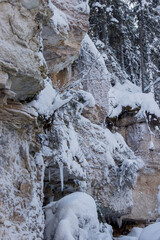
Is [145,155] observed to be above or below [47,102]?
below

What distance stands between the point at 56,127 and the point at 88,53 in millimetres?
4960

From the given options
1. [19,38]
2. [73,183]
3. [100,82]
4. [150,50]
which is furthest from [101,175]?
[150,50]

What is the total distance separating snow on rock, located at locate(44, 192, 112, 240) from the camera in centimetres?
501

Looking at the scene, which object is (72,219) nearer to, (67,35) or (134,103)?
(67,35)

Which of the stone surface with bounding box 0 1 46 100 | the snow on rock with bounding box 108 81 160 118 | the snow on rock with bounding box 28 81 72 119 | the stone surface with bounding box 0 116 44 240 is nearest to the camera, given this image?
the stone surface with bounding box 0 1 46 100

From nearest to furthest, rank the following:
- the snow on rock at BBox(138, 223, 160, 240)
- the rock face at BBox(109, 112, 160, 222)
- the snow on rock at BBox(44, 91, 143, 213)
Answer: the snow on rock at BBox(138, 223, 160, 240) < the snow on rock at BBox(44, 91, 143, 213) < the rock face at BBox(109, 112, 160, 222)

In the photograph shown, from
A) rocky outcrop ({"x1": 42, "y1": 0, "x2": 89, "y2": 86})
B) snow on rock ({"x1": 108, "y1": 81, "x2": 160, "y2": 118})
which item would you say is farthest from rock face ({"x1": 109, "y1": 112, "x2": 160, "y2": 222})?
rocky outcrop ({"x1": 42, "y1": 0, "x2": 89, "y2": 86})

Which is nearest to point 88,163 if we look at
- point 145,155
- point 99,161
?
point 99,161

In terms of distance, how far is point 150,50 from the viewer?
59.0 ft

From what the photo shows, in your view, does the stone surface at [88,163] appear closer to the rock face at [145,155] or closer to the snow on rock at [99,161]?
the snow on rock at [99,161]

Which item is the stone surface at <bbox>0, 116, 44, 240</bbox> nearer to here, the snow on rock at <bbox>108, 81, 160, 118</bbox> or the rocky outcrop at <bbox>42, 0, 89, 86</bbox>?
the rocky outcrop at <bbox>42, 0, 89, 86</bbox>

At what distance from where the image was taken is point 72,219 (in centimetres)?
523

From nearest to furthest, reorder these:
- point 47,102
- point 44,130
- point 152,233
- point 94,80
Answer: point 47,102
point 44,130
point 152,233
point 94,80

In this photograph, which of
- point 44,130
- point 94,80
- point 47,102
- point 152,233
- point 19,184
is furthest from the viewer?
point 94,80
